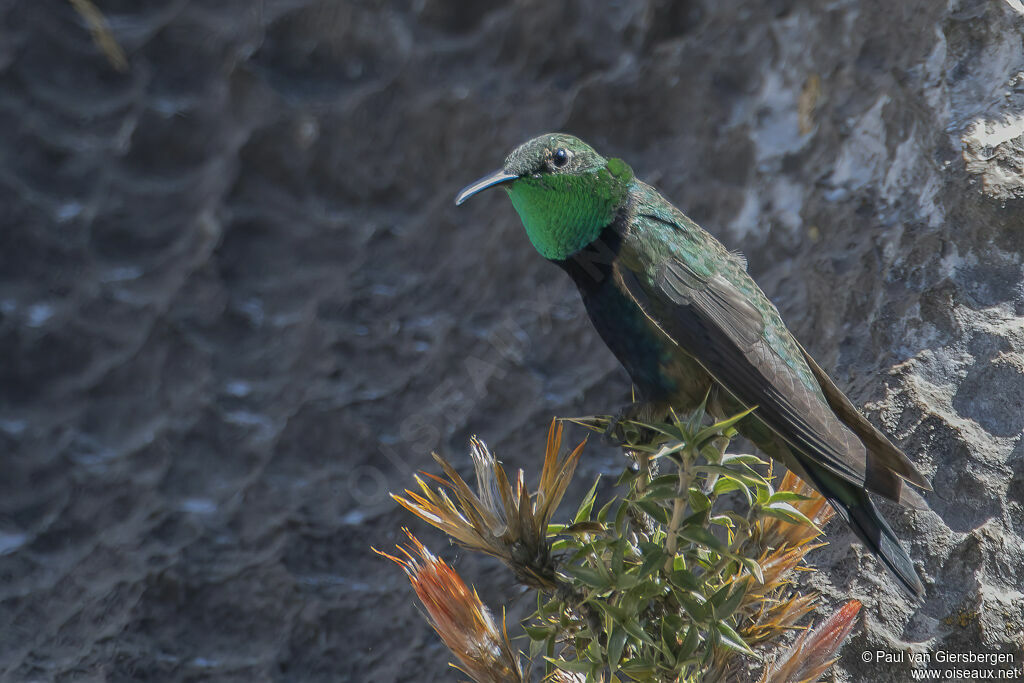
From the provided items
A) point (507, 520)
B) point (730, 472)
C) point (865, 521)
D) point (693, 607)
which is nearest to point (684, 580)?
point (693, 607)

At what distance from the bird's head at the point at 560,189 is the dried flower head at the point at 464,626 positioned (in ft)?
1.80

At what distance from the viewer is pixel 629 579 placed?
→ 3.49 ft

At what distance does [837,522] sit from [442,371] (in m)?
1.02

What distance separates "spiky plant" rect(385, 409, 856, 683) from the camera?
1071mm

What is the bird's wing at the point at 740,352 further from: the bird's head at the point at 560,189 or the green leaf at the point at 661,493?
the green leaf at the point at 661,493

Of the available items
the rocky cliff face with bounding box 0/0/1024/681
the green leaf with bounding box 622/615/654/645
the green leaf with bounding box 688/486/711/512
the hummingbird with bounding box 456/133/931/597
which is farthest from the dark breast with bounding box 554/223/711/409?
the rocky cliff face with bounding box 0/0/1024/681

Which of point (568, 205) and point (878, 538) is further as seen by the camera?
point (568, 205)

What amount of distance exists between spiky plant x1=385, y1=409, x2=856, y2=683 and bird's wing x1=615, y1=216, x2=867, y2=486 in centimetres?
9

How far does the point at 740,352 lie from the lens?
1.35 metres

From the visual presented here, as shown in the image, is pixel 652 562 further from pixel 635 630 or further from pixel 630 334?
pixel 630 334

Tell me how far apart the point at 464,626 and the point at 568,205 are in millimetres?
682

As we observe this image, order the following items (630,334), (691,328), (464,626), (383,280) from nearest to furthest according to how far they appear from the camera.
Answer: (464,626), (691,328), (630,334), (383,280)

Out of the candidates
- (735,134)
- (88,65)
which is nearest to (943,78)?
(735,134)

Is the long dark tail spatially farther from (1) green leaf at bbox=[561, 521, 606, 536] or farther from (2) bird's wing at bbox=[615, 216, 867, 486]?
(1) green leaf at bbox=[561, 521, 606, 536]
